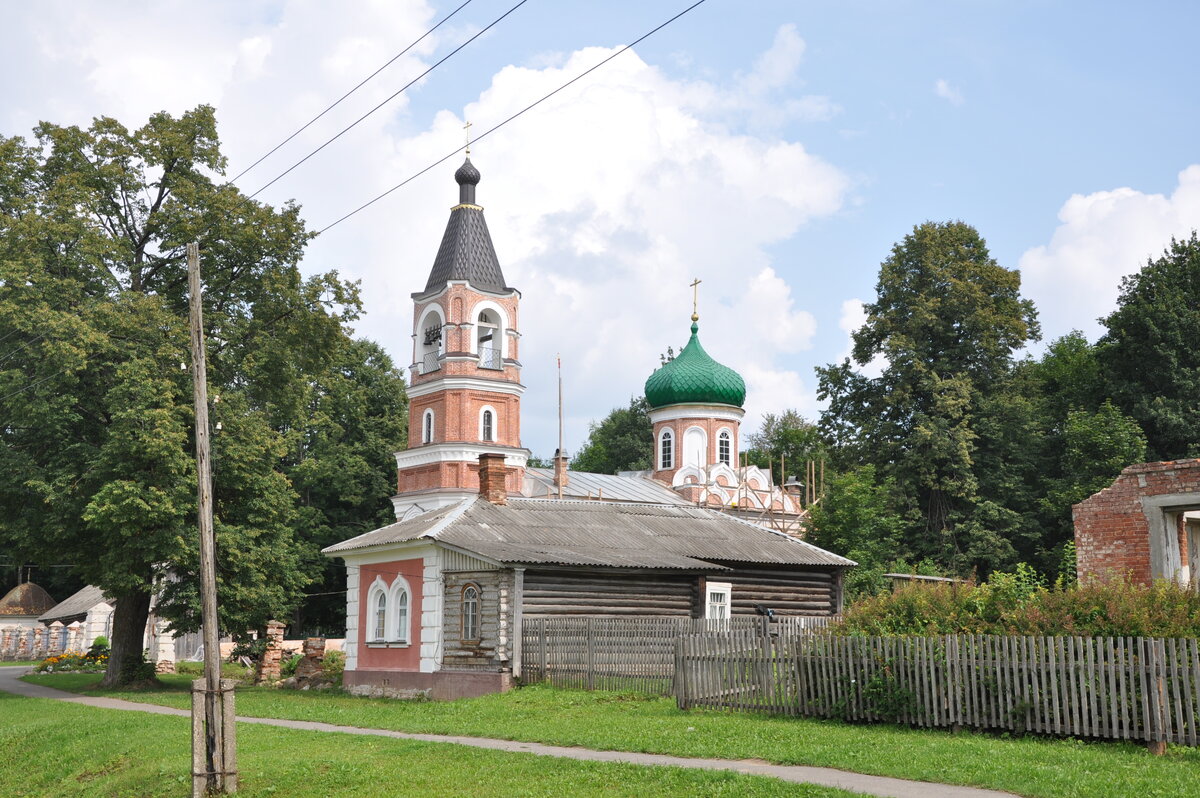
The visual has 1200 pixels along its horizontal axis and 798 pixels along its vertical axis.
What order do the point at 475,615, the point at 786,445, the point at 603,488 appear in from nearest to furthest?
the point at 475,615 → the point at 603,488 → the point at 786,445

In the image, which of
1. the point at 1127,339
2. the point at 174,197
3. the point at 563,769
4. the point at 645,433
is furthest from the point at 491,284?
the point at 563,769

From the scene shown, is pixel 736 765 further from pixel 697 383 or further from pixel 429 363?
pixel 697 383

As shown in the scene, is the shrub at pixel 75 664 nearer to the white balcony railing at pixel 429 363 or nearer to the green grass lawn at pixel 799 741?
the white balcony railing at pixel 429 363

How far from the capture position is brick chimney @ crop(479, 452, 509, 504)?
28.5 meters

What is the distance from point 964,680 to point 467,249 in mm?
39737

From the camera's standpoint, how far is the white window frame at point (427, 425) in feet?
171

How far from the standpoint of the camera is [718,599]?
90.8ft

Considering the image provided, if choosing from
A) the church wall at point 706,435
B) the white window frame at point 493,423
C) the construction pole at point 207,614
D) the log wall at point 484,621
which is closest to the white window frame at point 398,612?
the log wall at point 484,621

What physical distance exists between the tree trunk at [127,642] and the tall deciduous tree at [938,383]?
83.2 feet

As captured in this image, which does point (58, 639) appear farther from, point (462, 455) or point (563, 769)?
point (563, 769)

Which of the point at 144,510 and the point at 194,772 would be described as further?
the point at 144,510

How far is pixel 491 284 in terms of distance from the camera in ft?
169

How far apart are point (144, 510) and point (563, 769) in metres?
17.2

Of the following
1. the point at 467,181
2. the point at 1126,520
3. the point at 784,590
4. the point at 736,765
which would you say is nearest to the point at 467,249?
the point at 467,181
